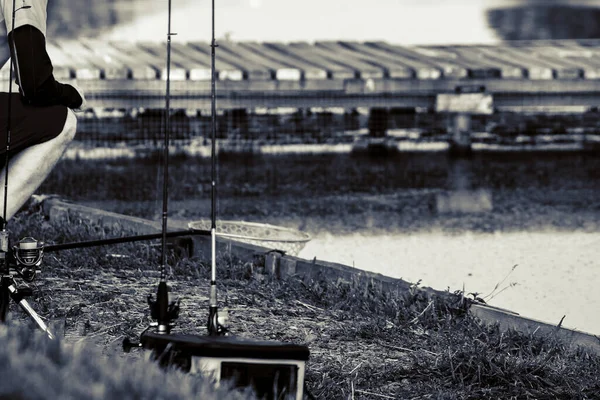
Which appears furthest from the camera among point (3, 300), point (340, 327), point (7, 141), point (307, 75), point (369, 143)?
point (369, 143)

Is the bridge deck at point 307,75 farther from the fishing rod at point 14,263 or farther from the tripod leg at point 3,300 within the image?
the tripod leg at point 3,300

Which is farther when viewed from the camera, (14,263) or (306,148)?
(306,148)

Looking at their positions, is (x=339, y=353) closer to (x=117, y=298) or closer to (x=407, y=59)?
(x=117, y=298)

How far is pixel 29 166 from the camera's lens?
14.5ft

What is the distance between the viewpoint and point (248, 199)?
380 inches

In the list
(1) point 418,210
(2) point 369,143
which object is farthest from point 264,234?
(2) point 369,143

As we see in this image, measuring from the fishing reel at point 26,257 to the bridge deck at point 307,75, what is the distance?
8.57 meters

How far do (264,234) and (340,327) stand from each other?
2.82m

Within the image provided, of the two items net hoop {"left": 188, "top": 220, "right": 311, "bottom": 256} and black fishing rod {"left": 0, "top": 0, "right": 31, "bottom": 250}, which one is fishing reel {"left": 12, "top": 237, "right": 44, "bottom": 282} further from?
net hoop {"left": 188, "top": 220, "right": 311, "bottom": 256}

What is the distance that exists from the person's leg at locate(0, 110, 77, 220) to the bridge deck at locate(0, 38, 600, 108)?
319 inches

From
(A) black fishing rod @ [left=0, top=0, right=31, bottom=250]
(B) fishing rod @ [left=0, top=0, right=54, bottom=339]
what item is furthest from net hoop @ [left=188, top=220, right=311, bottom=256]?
(B) fishing rod @ [left=0, top=0, right=54, bottom=339]

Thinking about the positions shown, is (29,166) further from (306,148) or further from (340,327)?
(306,148)

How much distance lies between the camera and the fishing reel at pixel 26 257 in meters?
4.03

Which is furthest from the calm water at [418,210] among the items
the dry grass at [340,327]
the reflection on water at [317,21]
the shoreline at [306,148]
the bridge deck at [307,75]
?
the reflection on water at [317,21]
